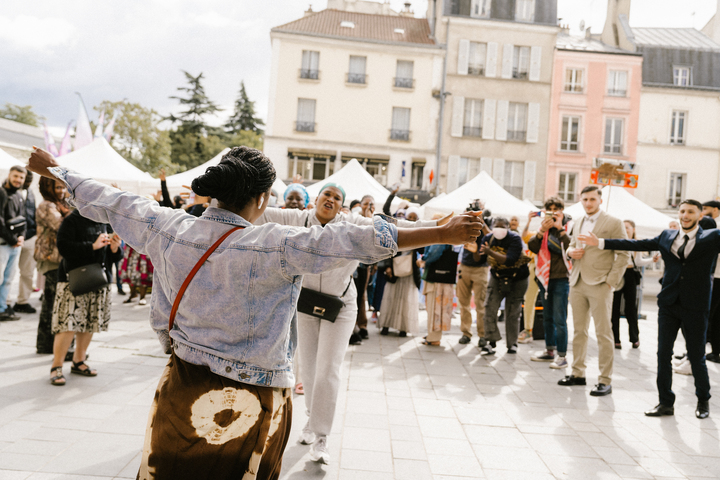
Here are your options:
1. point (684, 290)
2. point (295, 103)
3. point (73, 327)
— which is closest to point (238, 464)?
point (73, 327)

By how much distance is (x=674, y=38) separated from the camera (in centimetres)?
3177

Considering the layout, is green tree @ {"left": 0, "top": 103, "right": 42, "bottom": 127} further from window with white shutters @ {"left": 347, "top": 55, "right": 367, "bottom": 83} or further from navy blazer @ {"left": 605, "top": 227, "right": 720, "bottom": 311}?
navy blazer @ {"left": 605, "top": 227, "right": 720, "bottom": 311}

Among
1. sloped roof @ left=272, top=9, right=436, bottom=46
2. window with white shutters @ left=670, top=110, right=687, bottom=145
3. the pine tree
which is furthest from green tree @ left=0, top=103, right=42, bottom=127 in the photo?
window with white shutters @ left=670, top=110, right=687, bottom=145

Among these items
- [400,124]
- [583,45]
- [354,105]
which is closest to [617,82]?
[583,45]

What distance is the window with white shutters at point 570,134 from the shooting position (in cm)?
2869

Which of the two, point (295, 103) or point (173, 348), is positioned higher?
point (295, 103)

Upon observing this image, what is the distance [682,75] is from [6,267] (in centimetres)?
3292

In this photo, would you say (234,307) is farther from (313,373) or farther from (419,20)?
(419,20)

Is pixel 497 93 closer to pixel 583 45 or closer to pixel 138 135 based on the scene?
pixel 583 45

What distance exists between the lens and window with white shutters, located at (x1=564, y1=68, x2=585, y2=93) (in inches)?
1126

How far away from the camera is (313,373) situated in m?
4.16

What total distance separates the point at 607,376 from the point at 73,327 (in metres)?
5.77

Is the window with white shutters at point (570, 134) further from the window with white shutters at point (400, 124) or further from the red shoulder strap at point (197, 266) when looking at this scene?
the red shoulder strap at point (197, 266)

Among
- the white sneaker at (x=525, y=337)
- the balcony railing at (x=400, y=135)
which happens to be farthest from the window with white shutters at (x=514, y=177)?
the white sneaker at (x=525, y=337)
